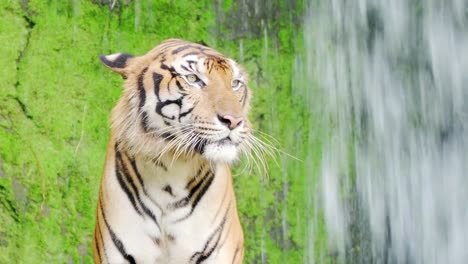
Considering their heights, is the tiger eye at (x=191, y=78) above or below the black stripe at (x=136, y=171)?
above

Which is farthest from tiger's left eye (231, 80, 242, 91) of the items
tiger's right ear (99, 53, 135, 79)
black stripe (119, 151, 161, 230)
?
black stripe (119, 151, 161, 230)

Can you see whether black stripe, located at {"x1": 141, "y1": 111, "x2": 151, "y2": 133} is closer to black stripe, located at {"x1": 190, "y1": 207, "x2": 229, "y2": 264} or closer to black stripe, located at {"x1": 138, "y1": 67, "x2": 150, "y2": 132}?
black stripe, located at {"x1": 138, "y1": 67, "x2": 150, "y2": 132}

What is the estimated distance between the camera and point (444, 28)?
19.9 feet

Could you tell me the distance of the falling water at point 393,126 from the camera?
232 inches

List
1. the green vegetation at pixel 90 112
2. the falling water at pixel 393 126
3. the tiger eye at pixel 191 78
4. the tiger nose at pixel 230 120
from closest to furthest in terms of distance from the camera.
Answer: the tiger nose at pixel 230 120 < the tiger eye at pixel 191 78 < the green vegetation at pixel 90 112 < the falling water at pixel 393 126

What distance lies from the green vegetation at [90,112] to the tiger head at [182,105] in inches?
73.3

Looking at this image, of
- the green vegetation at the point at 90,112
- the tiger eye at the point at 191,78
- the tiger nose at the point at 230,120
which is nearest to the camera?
the tiger nose at the point at 230,120

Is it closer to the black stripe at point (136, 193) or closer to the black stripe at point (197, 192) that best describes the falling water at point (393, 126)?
the black stripe at point (197, 192)

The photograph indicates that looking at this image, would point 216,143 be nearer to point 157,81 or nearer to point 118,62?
point 157,81

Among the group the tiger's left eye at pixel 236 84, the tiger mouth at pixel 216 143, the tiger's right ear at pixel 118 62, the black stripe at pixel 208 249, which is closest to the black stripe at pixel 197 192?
the black stripe at pixel 208 249

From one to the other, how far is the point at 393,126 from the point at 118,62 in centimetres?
295

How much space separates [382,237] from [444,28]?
4.72 feet

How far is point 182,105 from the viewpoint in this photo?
3514 mm

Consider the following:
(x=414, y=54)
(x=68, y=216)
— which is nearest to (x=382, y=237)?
(x=414, y=54)
